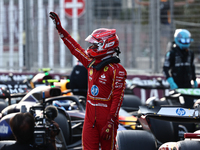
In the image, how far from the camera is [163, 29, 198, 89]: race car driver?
7074 millimetres

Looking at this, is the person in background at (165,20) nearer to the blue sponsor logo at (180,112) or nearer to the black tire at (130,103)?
the black tire at (130,103)

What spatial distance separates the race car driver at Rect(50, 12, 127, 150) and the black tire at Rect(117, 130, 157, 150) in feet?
0.69

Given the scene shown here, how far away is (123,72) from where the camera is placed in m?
3.75

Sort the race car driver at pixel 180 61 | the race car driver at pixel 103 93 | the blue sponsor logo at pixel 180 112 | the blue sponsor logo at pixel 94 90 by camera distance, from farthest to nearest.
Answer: the race car driver at pixel 180 61
the blue sponsor logo at pixel 180 112
the blue sponsor logo at pixel 94 90
the race car driver at pixel 103 93

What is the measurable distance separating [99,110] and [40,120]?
898 mm

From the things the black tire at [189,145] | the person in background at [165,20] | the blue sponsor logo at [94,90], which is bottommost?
the black tire at [189,145]

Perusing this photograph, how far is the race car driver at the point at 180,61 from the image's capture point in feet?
23.2

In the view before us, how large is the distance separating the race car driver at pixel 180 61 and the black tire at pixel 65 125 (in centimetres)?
236

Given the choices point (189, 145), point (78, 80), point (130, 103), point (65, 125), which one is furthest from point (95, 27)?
point (189, 145)

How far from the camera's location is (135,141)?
3.94 meters

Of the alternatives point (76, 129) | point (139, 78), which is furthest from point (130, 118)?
point (139, 78)

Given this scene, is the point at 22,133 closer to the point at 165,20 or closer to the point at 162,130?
the point at 162,130

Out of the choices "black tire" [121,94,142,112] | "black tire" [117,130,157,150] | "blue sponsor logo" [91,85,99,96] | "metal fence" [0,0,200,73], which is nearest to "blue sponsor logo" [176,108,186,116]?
"black tire" [117,130,157,150]

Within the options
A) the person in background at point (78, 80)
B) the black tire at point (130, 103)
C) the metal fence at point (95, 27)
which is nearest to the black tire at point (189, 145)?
the black tire at point (130, 103)
